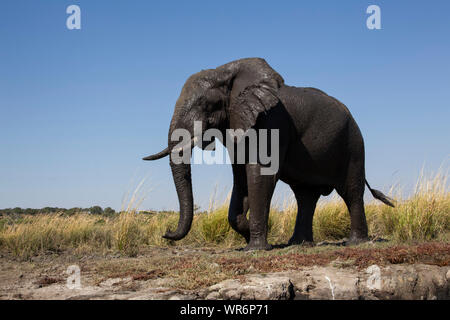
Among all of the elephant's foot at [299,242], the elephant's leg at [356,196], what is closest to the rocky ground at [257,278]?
the elephant's foot at [299,242]

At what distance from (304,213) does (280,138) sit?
1943mm

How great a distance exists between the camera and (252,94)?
7.19 m

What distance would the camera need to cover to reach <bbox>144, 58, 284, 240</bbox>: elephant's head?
692cm

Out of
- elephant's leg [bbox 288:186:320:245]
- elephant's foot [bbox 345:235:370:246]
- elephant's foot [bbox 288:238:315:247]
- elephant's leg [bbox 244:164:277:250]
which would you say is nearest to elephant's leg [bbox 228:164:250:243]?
elephant's leg [bbox 244:164:277:250]

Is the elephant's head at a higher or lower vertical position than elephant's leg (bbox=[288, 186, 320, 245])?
higher

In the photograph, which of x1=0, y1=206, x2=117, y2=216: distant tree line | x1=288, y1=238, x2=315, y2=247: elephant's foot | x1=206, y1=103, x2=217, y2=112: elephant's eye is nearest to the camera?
x1=206, y1=103, x2=217, y2=112: elephant's eye

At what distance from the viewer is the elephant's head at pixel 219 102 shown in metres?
6.92

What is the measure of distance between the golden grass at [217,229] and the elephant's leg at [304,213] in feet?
4.40

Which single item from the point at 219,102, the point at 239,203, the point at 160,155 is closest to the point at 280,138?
the point at 219,102

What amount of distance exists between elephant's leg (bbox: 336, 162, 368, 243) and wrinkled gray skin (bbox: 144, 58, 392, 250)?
0.06 ft

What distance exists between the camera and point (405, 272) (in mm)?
5375

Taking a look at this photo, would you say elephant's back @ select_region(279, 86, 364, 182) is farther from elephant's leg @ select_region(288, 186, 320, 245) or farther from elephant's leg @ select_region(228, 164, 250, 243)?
elephant's leg @ select_region(228, 164, 250, 243)

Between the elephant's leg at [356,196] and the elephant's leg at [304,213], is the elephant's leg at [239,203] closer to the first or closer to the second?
the elephant's leg at [304,213]
